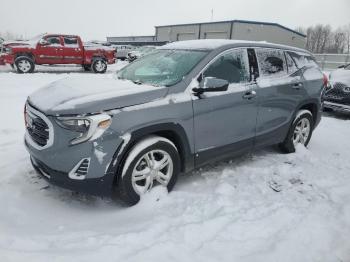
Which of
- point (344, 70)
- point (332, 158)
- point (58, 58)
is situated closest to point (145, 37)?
point (58, 58)

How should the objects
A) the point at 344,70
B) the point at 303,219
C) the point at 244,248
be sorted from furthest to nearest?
1. the point at 344,70
2. the point at 303,219
3. the point at 244,248

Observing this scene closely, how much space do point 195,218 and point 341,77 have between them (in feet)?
24.3


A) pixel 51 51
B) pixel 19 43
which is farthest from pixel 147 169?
pixel 51 51

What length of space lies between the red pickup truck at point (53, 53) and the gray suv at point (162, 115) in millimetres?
11459

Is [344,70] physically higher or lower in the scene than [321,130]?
higher

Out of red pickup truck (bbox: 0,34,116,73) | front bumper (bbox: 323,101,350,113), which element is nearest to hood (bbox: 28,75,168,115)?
front bumper (bbox: 323,101,350,113)

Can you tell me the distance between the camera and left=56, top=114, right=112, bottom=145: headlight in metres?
3.04

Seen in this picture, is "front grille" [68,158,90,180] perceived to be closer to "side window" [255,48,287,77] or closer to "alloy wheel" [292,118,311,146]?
"side window" [255,48,287,77]

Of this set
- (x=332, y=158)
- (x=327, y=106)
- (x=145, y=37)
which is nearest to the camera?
(x=332, y=158)

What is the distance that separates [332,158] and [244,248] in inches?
126

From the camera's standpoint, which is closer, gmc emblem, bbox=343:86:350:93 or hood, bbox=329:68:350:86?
gmc emblem, bbox=343:86:350:93

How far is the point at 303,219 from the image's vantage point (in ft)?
11.4

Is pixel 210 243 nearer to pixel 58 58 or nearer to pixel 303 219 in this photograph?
pixel 303 219

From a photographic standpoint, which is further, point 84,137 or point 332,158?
point 332,158
